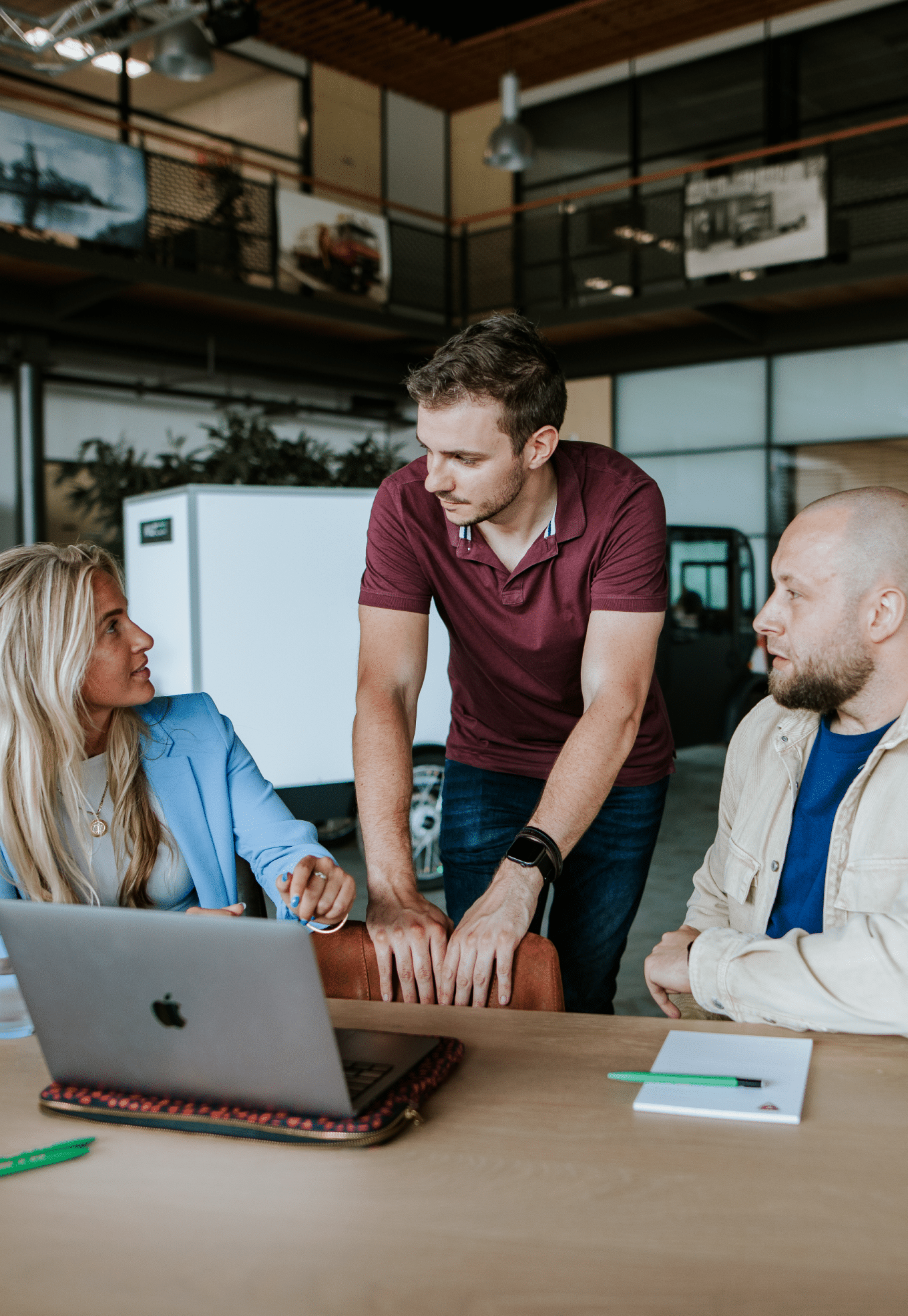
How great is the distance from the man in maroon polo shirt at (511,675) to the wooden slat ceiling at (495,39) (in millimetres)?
9061

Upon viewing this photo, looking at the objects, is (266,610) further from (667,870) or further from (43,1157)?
(43,1157)

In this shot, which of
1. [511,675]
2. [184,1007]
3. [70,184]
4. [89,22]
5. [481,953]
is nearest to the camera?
[184,1007]

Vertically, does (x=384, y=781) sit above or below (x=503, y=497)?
A: below

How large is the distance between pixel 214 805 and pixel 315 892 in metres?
0.37

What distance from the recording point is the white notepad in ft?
3.36

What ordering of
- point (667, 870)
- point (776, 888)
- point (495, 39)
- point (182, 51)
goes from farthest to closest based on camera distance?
point (495, 39), point (182, 51), point (667, 870), point (776, 888)

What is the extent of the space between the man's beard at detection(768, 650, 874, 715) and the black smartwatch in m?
0.40

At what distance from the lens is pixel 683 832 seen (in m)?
6.36

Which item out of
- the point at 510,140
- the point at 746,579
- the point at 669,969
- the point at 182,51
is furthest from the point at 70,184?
the point at 669,969

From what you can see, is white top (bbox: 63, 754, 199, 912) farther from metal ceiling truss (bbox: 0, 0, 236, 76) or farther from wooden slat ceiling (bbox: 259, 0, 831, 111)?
wooden slat ceiling (bbox: 259, 0, 831, 111)

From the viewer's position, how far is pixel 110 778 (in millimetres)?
1790

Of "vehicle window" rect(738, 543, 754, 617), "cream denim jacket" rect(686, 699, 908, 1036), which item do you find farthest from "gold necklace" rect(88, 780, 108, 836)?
"vehicle window" rect(738, 543, 754, 617)

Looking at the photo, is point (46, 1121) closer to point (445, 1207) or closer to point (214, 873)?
point (445, 1207)

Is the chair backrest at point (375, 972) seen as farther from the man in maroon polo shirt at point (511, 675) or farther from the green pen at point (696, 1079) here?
the green pen at point (696, 1079)
